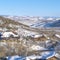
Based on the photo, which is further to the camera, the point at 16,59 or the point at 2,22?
the point at 2,22

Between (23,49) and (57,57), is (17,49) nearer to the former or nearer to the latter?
(23,49)

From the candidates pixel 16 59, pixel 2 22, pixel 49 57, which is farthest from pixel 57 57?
pixel 2 22

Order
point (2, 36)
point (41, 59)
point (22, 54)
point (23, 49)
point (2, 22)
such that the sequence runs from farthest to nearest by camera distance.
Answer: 1. point (2, 22)
2. point (2, 36)
3. point (23, 49)
4. point (22, 54)
5. point (41, 59)

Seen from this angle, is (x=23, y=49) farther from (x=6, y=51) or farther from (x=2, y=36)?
(x=2, y=36)

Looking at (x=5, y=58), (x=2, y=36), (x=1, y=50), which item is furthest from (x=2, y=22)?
(x=5, y=58)

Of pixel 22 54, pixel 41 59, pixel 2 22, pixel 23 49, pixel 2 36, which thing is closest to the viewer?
pixel 41 59

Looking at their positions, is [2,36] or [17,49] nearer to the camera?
[17,49]

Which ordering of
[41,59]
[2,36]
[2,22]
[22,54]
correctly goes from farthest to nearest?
[2,22], [2,36], [22,54], [41,59]

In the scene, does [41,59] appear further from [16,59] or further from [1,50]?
[1,50]
